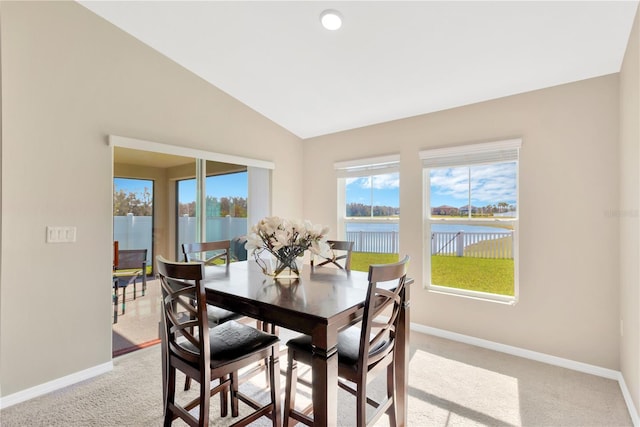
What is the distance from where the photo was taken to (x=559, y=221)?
268cm

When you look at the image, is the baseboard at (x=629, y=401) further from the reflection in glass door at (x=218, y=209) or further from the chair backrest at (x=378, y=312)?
the reflection in glass door at (x=218, y=209)

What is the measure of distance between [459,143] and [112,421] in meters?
3.59

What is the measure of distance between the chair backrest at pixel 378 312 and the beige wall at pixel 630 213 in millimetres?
1492

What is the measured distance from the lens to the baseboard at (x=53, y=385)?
7.21 ft

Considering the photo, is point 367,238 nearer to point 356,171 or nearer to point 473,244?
point 356,171

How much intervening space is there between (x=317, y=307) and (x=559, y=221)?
2.39m

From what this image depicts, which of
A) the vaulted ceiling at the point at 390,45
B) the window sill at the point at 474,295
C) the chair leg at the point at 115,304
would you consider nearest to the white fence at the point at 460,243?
the window sill at the point at 474,295

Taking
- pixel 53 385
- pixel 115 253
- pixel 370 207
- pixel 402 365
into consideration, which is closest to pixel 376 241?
pixel 370 207

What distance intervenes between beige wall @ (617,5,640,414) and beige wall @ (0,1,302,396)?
359 cm

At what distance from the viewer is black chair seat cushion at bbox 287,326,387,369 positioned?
1.56 m

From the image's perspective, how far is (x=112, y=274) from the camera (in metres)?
2.73

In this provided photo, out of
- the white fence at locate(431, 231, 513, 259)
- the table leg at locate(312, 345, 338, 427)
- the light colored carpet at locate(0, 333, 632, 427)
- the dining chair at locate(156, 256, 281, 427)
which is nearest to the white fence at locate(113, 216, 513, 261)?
the white fence at locate(431, 231, 513, 259)

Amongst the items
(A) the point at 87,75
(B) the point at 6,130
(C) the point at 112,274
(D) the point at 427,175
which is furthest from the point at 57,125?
(D) the point at 427,175

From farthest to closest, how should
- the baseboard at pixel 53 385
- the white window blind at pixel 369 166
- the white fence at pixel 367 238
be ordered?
the white window blind at pixel 369 166, the white fence at pixel 367 238, the baseboard at pixel 53 385
